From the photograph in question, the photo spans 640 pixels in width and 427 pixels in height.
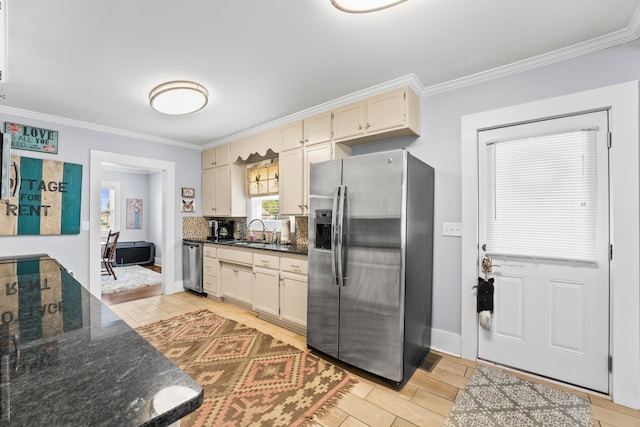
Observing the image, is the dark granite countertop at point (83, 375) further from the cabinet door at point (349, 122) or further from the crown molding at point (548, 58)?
the crown molding at point (548, 58)

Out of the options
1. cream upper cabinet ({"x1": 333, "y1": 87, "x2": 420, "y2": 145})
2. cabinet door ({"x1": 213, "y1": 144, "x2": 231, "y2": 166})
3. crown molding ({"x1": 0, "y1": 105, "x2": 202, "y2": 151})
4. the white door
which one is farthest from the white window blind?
crown molding ({"x1": 0, "y1": 105, "x2": 202, "y2": 151})

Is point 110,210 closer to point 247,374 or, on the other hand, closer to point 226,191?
point 226,191

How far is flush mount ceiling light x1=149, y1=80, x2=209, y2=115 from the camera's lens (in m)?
2.57

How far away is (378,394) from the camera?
204cm

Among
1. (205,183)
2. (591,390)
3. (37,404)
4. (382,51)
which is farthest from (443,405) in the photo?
(205,183)

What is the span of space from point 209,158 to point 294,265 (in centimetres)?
268

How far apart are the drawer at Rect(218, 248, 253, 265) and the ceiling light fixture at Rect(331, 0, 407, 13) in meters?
2.72

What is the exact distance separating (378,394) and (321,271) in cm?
98

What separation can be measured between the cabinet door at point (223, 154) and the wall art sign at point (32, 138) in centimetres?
189

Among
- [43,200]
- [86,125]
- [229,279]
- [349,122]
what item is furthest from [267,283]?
[86,125]

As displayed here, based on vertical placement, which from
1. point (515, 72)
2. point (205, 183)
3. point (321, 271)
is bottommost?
point (321, 271)

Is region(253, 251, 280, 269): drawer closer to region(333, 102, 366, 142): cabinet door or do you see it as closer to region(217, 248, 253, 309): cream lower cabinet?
region(217, 248, 253, 309): cream lower cabinet

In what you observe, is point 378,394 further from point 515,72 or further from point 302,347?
point 515,72

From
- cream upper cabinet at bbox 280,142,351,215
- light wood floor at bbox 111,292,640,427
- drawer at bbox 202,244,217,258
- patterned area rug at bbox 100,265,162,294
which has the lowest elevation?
light wood floor at bbox 111,292,640,427
